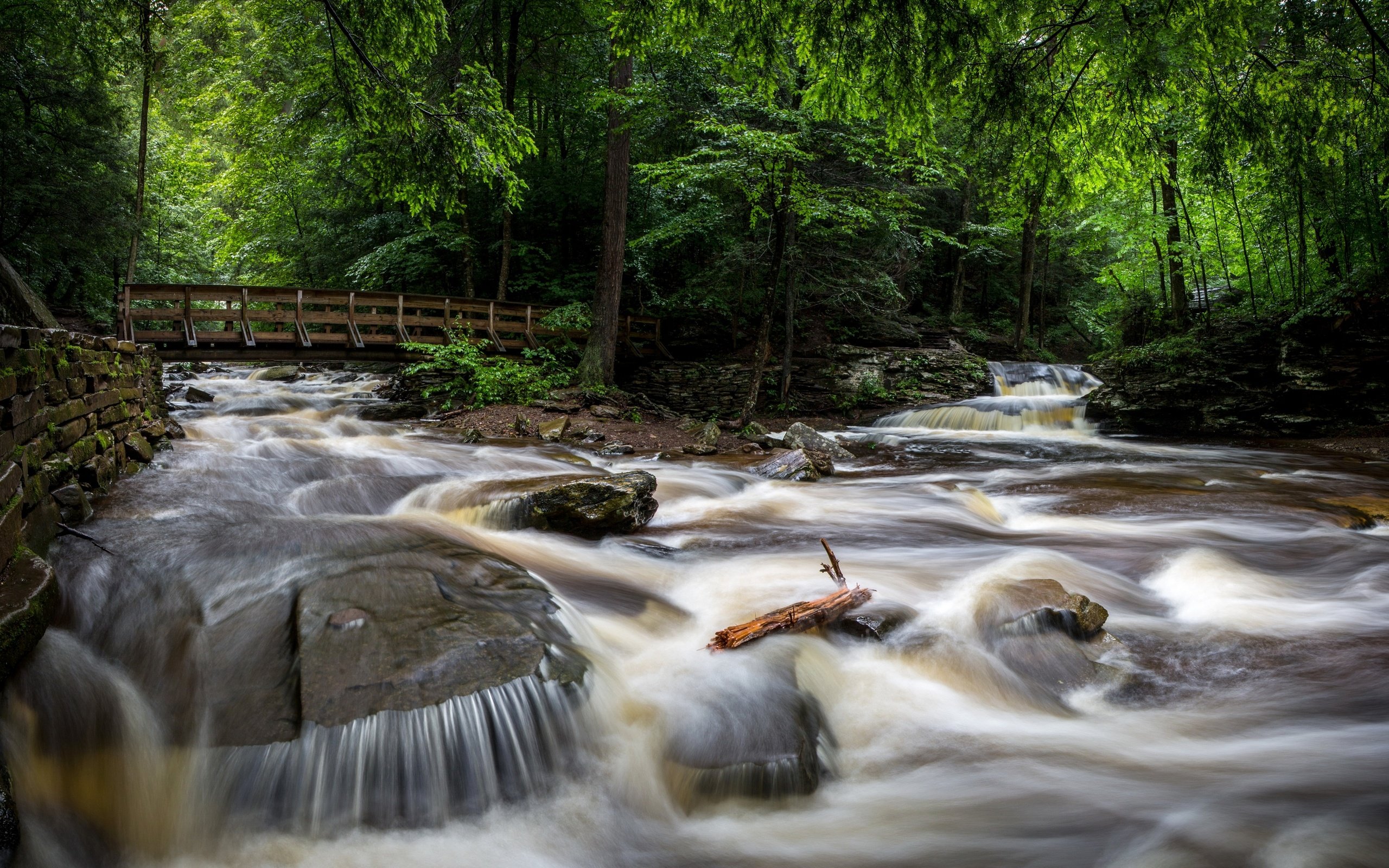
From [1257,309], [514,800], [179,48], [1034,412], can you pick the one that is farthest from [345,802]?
[179,48]

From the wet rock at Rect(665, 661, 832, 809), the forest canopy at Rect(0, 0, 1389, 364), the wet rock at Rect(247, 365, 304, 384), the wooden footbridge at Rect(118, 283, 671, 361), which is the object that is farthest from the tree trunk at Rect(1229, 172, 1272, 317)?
the wet rock at Rect(247, 365, 304, 384)

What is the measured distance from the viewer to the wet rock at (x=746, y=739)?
2.85 m

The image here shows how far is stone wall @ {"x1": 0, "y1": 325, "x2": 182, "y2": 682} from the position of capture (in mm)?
2854

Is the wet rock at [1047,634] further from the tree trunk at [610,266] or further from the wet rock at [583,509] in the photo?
the tree trunk at [610,266]

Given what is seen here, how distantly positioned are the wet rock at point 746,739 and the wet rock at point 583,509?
8.76ft

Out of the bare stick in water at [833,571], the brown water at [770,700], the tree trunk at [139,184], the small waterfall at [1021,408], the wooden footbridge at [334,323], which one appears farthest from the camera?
the tree trunk at [139,184]

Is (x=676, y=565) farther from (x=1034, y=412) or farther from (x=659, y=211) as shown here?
(x=659, y=211)

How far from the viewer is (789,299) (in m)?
13.6

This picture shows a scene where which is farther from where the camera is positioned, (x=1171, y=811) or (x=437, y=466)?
(x=437, y=466)

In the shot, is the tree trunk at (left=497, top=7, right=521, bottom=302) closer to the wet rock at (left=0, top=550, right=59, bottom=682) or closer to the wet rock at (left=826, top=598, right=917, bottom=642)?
the wet rock at (left=0, top=550, right=59, bottom=682)

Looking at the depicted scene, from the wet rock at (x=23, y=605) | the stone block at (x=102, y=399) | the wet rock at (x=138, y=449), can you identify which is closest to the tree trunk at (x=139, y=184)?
the wet rock at (x=138, y=449)

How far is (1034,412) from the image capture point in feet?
45.8

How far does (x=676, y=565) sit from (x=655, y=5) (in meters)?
4.50

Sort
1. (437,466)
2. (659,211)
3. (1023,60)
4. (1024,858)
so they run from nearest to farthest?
(1024,858)
(1023,60)
(437,466)
(659,211)
